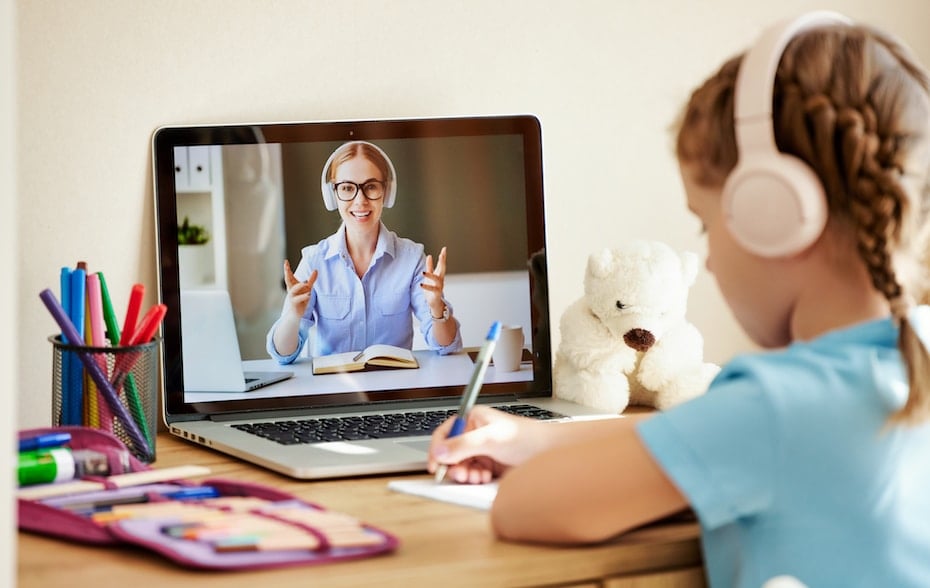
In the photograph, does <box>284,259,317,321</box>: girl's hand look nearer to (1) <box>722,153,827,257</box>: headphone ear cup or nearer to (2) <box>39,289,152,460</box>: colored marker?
(2) <box>39,289,152,460</box>: colored marker

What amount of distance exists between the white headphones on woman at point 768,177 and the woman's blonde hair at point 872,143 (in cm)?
1

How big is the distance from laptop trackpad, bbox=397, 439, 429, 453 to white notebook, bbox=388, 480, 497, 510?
0.30ft

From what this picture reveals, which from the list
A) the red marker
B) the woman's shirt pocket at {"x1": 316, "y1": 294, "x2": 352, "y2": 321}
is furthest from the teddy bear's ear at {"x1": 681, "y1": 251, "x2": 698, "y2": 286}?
the red marker

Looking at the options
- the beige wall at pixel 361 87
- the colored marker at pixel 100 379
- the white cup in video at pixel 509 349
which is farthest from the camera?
the white cup in video at pixel 509 349

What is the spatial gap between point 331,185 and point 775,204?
611 mm

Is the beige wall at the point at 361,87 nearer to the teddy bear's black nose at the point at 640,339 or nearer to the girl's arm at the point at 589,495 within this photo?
the teddy bear's black nose at the point at 640,339

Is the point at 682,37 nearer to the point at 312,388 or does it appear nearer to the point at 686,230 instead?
the point at 686,230

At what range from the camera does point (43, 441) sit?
0.95m

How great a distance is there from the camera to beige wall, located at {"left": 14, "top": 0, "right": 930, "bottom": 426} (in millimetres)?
1231

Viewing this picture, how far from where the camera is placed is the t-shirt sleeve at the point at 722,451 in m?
0.73

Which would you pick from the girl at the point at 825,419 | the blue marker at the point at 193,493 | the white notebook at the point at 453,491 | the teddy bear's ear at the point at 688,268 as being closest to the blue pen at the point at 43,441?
the blue marker at the point at 193,493

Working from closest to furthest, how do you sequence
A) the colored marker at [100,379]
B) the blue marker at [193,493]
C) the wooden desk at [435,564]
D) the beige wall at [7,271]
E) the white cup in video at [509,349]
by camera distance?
1. the beige wall at [7,271]
2. the wooden desk at [435,564]
3. the blue marker at [193,493]
4. the colored marker at [100,379]
5. the white cup in video at [509,349]

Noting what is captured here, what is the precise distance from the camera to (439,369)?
1.31 meters

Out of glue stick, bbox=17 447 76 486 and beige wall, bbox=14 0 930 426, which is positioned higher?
beige wall, bbox=14 0 930 426
